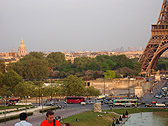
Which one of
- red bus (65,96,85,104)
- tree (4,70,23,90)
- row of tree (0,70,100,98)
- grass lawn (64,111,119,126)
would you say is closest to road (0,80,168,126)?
red bus (65,96,85,104)

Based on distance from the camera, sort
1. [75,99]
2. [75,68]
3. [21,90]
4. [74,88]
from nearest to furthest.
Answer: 1. [75,99]
2. [21,90]
3. [74,88]
4. [75,68]

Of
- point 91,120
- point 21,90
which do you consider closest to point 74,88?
point 21,90

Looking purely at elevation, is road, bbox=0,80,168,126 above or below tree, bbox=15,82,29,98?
below

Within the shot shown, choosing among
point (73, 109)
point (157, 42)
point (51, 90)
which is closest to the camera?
point (73, 109)

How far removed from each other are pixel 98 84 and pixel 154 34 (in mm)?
15823

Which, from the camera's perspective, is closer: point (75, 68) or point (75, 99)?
point (75, 99)

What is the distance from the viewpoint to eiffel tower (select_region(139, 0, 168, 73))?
68312mm

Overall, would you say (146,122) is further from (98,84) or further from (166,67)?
(166,67)

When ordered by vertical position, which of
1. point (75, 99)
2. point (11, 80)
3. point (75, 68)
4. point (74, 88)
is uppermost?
point (75, 68)

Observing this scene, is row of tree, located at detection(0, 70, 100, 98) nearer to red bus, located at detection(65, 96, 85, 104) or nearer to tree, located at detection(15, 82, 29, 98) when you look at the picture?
tree, located at detection(15, 82, 29, 98)

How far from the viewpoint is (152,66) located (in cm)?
7162

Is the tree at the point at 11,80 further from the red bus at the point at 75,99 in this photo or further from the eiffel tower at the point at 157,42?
the eiffel tower at the point at 157,42

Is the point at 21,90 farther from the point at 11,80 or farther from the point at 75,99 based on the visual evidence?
the point at 75,99

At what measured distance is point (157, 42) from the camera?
225 ft
